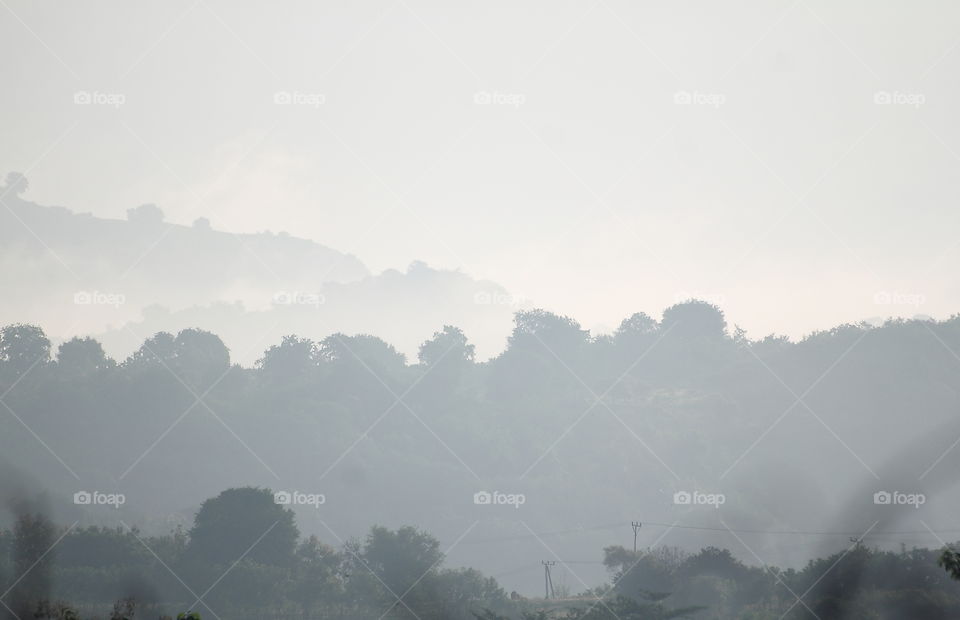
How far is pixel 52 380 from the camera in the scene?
117 meters

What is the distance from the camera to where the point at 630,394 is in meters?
129

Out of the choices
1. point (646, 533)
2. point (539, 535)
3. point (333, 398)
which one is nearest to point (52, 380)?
point (333, 398)

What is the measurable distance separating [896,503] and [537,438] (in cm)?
4322

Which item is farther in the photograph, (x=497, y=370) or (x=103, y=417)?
(x=497, y=370)

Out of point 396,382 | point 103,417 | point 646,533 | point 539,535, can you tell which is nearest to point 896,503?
point 646,533

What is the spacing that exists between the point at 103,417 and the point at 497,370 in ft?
181

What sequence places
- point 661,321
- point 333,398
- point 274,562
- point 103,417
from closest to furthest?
point 274,562
point 103,417
point 333,398
point 661,321

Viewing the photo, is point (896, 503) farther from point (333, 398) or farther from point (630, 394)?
point (333, 398)

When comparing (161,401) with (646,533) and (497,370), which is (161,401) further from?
(646,533)

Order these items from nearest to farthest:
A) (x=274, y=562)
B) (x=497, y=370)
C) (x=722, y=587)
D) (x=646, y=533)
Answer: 1. (x=722, y=587)
2. (x=274, y=562)
3. (x=646, y=533)
4. (x=497, y=370)

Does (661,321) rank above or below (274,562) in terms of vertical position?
above

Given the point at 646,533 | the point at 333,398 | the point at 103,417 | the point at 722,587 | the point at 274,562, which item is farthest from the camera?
the point at 333,398

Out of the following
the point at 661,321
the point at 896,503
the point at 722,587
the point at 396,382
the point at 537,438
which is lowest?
the point at 722,587

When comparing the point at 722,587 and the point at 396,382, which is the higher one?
the point at 396,382
